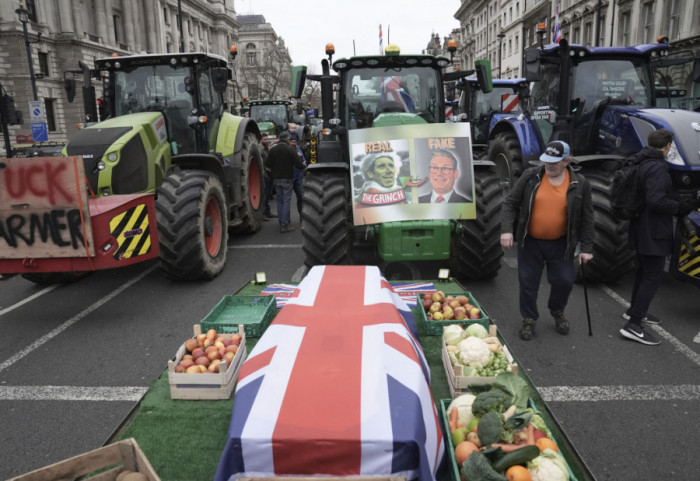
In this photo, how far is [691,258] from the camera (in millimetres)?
5250

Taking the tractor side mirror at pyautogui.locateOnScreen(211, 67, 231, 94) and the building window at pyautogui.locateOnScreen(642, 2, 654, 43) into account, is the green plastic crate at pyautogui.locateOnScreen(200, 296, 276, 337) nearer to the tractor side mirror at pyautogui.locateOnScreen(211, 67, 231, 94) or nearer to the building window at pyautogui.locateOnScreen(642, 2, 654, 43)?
the tractor side mirror at pyautogui.locateOnScreen(211, 67, 231, 94)

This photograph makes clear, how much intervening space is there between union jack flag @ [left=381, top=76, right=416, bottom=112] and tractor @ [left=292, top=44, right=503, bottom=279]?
1cm

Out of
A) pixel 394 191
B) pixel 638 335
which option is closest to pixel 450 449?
pixel 638 335

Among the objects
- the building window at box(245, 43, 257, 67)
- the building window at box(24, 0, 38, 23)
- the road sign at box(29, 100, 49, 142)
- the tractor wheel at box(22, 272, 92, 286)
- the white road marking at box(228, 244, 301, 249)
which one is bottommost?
the white road marking at box(228, 244, 301, 249)

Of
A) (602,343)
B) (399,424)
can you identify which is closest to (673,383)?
(602,343)

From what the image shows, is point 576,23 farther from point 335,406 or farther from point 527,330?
point 335,406

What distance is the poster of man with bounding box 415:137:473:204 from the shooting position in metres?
5.61

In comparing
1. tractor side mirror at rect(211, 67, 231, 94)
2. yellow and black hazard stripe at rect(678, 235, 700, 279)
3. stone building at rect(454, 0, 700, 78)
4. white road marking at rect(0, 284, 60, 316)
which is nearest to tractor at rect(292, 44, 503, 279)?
tractor side mirror at rect(211, 67, 231, 94)

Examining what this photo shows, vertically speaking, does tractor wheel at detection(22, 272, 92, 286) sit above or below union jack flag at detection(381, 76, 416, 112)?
below

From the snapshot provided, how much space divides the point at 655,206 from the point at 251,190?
286 inches

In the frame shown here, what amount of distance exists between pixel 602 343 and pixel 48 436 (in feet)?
15.3

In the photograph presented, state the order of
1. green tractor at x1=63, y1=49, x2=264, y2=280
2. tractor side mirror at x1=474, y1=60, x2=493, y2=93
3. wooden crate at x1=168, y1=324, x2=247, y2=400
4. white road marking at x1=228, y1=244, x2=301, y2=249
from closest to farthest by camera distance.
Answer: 1. wooden crate at x1=168, y1=324, x2=247, y2=400
2. green tractor at x1=63, y1=49, x2=264, y2=280
3. tractor side mirror at x1=474, y1=60, x2=493, y2=93
4. white road marking at x1=228, y1=244, x2=301, y2=249

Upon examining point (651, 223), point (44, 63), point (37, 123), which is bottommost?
point (651, 223)

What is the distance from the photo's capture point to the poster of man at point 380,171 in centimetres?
561
